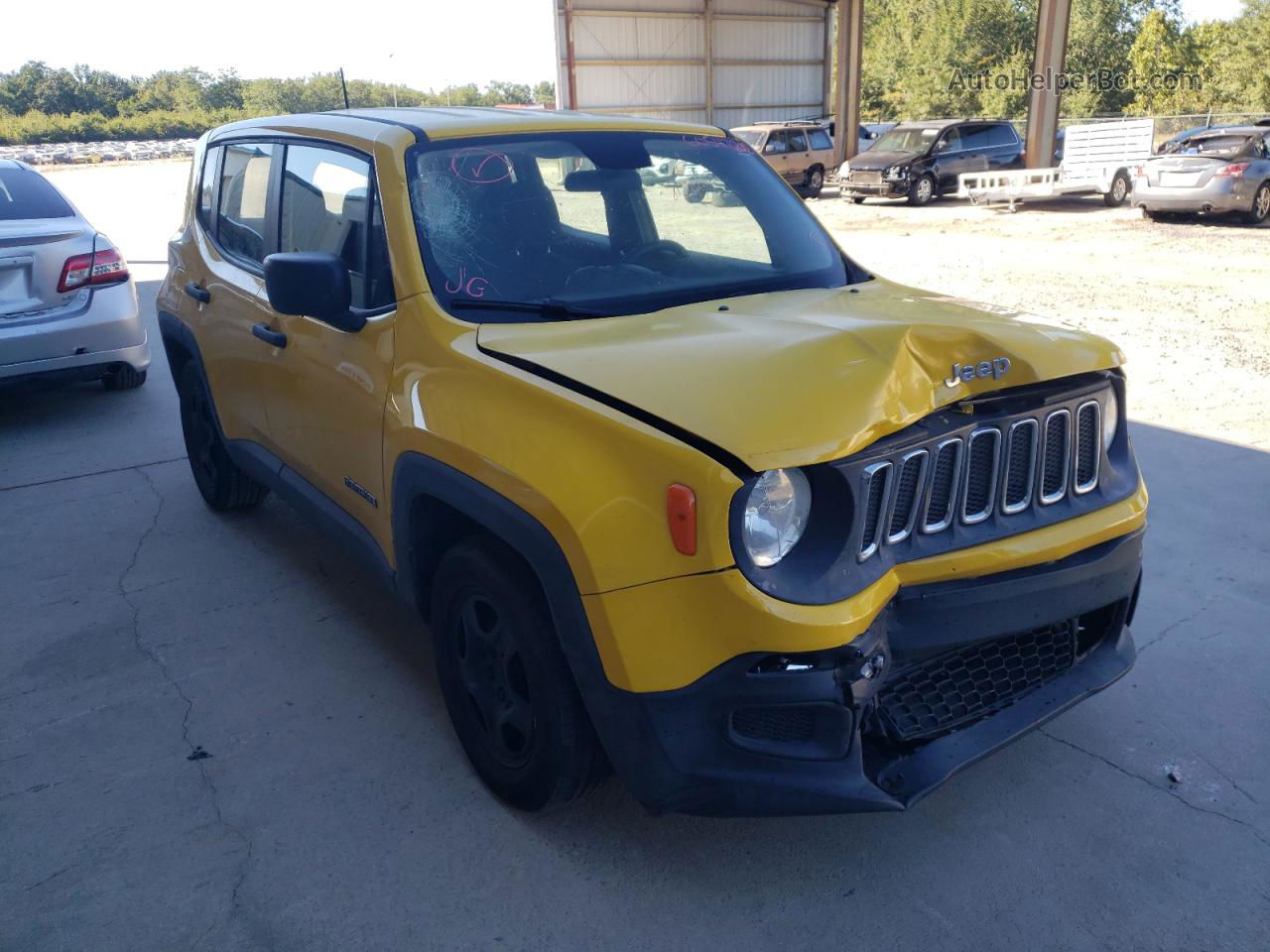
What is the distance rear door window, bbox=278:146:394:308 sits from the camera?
3.26 meters

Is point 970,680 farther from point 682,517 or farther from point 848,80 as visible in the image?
point 848,80

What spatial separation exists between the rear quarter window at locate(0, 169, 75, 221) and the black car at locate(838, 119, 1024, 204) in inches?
678

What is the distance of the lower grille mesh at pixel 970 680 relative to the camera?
2.49 metres

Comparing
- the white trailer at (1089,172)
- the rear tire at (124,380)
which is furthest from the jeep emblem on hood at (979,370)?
the white trailer at (1089,172)

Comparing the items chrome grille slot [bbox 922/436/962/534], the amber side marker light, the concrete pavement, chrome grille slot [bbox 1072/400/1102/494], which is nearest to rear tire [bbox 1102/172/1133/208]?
the concrete pavement

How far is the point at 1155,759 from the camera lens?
10.3 ft

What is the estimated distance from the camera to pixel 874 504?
2.33m

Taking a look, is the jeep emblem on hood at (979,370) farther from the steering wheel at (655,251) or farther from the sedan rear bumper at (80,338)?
the sedan rear bumper at (80,338)

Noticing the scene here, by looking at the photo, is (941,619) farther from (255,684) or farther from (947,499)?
(255,684)

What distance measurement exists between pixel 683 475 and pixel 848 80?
28.5 metres

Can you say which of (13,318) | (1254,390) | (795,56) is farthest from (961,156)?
(13,318)

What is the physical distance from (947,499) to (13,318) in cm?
629

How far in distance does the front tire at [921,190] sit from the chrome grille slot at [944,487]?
2033 cm

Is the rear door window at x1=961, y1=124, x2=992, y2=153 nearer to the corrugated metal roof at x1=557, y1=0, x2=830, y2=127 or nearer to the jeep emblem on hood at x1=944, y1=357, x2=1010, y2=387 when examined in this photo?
the corrugated metal roof at x1=557, y1=0, x2=830, y2=127
